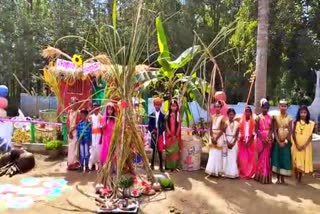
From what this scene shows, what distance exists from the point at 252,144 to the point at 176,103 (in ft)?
4.74

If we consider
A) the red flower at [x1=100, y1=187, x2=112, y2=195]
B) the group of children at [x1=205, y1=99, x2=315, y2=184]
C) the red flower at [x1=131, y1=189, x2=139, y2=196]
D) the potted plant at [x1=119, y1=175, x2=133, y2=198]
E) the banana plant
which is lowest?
the red flower at [x1=131, y1=189, x2=139, y2=196]

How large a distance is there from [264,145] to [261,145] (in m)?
0.05

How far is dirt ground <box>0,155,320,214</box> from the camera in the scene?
5375mm

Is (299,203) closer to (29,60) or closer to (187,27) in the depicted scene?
(187,27)

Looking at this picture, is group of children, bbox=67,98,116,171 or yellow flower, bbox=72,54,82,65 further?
yellow flower, bbox=72,54,82,65

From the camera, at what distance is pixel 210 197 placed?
586 cm

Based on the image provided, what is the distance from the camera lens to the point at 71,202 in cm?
557

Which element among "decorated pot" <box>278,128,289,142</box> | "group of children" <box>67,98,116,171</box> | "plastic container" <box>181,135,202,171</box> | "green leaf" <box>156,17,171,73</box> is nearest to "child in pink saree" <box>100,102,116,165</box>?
"group of children" <box>67,98,116,171</box>

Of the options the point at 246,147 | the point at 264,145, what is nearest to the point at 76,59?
the point at 246,147

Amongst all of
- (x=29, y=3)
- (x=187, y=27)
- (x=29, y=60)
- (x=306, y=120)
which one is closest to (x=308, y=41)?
(x=187, y=27)

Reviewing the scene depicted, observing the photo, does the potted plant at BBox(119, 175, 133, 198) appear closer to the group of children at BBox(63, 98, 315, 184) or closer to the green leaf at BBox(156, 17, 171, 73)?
the group of children at BBox(63, 98, 315, 184)

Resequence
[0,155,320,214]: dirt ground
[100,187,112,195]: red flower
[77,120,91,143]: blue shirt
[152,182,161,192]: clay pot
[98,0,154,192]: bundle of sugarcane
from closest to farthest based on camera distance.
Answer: [0,155,320,214]: dirt ground, [98,0,154,192]: bundle of sugarcane, [100,187,112,195]: red flower, [152,182,161,192]: clay pot, [77,120,91,143]: blue shirt

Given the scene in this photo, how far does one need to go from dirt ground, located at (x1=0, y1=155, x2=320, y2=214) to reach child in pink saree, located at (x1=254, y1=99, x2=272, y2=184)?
0.16 m

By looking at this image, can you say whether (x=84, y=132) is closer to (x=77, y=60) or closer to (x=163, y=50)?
(x=163, y=50)
